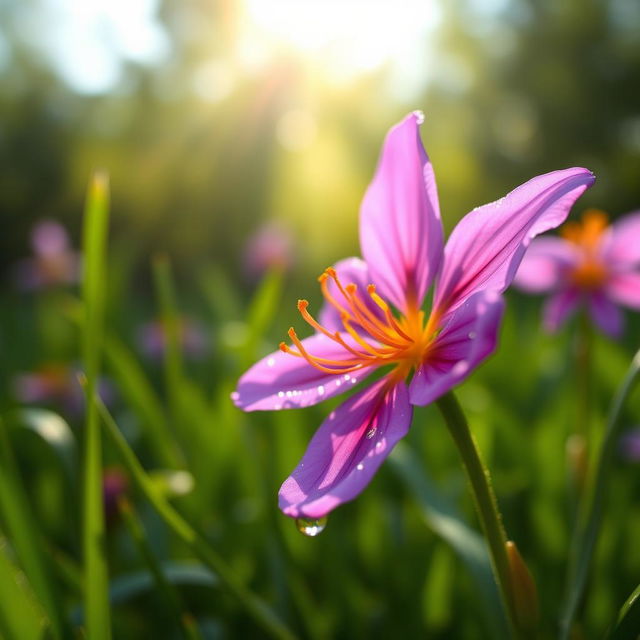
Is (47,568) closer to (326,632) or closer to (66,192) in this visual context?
(326,632)

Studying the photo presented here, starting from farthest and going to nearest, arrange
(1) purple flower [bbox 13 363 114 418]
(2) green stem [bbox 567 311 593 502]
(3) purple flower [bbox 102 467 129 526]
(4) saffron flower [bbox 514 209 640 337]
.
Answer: (1) purple flower [bbox 13 363 114 418], (3) purple flower [bbox 102 467 129 526], (4) saffron flower [bbox 514 209 640 337], (2) green stem [bbox 567 311 593 502]

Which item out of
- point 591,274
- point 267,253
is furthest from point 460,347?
point 267,253

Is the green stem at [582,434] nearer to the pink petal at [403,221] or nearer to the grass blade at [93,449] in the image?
the pink petal at [403,221]

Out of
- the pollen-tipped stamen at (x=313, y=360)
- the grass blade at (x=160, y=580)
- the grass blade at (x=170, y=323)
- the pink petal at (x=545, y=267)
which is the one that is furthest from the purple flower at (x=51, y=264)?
the pollen-tipped stamen at (x=313, y=360)

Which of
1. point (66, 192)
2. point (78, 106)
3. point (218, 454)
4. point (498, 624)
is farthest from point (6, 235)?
point (498, 624)

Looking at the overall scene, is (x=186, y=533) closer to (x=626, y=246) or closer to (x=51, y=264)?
(x=626, y=246)

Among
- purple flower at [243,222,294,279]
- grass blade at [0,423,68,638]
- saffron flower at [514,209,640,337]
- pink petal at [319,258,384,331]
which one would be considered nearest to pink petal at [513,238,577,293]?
saffron flower at [514,209,640,337]

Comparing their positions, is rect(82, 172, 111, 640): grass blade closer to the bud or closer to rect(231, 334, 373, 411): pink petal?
rect(231, 334, 373, 411): pink petal
